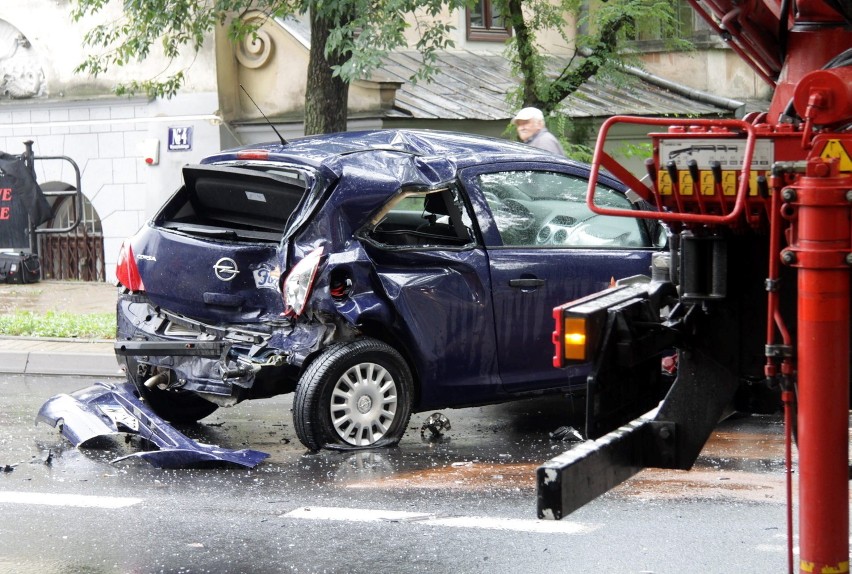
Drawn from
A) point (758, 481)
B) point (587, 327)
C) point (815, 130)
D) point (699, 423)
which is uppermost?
point (815, 130)

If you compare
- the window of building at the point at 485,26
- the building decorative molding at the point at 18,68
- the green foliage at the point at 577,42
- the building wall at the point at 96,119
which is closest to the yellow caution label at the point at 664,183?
the green foliage at the point at 577,42

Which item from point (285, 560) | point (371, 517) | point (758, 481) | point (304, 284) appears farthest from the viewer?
point (304, 284)

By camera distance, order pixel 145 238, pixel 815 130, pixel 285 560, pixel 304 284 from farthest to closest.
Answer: pixel 145 238 < pixel 304 284 < pixel 285 560 < pixel 815 130

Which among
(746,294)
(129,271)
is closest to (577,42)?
(129,271)

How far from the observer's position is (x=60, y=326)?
1285 centimetres

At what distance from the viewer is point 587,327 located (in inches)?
159

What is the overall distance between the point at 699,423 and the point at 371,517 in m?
2.16

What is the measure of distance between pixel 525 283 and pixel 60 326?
21.7 ft

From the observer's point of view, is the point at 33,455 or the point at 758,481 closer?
the point at 758,481

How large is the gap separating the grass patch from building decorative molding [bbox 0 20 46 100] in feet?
21.1

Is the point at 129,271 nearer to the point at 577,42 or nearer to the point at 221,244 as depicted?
the point at 221,244

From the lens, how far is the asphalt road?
527 centimetres

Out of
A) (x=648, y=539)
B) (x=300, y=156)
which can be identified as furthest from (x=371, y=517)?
(x=300, y=156)

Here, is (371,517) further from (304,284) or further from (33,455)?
(33,455)
